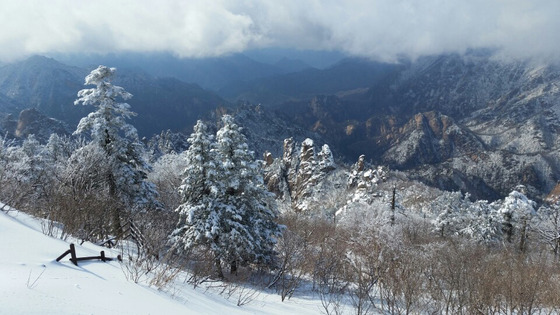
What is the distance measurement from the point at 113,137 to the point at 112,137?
0.17ft

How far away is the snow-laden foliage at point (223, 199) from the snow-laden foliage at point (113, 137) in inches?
133

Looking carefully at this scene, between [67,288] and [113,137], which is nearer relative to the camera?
[67,288]

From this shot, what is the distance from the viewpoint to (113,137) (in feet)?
61.9

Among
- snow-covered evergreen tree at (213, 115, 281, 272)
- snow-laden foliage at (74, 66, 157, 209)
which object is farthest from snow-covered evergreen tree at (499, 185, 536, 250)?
snow-laden foliage at (74, 66, 157, 209)

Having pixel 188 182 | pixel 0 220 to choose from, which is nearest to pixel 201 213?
pixel 188 182

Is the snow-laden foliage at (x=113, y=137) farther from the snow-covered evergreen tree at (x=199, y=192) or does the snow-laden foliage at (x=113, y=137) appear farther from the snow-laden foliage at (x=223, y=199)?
the snow-laden foliage at (x=223, y=199)

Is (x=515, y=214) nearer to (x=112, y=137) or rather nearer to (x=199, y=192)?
(x=199, y=192)

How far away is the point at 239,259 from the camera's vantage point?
18219 mm

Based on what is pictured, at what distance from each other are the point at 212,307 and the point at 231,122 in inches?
519

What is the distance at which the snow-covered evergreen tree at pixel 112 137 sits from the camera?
60.3ft

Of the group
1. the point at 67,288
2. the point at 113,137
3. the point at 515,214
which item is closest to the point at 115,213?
the point at 113,137

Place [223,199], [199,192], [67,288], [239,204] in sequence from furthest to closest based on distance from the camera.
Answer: [239,204] → [223,199] → [199,192] → [67,288]

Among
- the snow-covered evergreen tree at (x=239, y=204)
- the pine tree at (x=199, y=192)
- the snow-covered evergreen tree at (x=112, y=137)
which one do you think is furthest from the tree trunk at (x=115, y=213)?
the snow-covered evergreen tree at (x=239, y=204)

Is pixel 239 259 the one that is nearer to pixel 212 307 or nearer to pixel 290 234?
pixel 290 234
